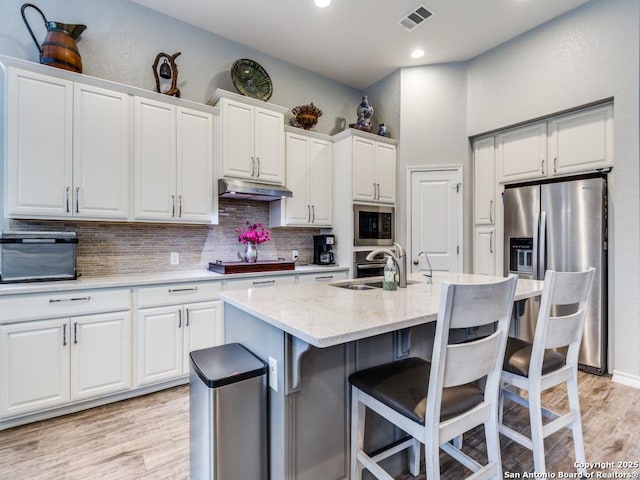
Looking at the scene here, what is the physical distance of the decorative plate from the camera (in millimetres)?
3467

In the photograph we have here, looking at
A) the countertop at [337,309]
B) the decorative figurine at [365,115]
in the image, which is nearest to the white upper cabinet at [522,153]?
the decorative figurine at [365,115]

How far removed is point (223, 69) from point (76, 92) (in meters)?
1.54

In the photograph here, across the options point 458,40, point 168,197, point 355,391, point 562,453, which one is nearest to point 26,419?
point 168,197

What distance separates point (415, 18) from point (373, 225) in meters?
2.20

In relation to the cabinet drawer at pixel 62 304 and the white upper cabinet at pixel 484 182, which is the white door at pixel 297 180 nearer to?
the cabinet drawer at pixel 62 304

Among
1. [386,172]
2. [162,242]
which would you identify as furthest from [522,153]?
[162,242]

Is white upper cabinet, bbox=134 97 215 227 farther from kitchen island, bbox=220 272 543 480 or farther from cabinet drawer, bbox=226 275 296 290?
kitchen island, bbox=220 272 543 480

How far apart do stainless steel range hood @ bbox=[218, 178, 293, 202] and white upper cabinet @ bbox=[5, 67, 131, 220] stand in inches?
31.6

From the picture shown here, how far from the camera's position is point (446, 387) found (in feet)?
3.84

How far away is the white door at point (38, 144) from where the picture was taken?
2248mm

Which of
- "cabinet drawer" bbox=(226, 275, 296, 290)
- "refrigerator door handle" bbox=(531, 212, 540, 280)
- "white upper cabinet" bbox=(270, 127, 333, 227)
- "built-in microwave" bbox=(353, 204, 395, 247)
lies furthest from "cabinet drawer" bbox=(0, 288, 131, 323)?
"refrigerator door handle" bbox=(531, 212, 540, 280)

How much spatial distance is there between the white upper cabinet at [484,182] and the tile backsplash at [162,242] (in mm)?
2291

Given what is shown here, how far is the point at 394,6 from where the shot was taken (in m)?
A: 3.04

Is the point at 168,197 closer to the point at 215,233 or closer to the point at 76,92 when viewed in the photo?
the point at 215,233
